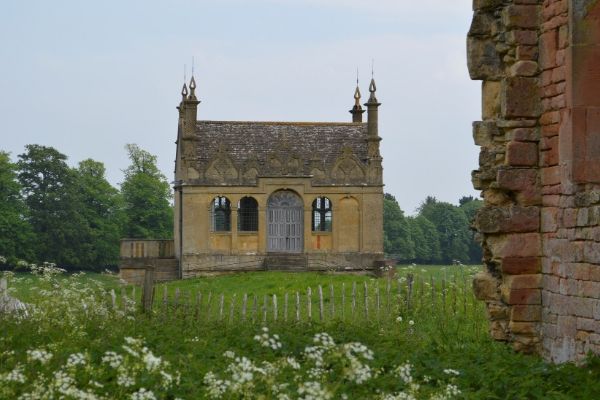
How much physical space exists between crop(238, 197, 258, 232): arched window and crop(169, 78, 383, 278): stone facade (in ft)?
0.14

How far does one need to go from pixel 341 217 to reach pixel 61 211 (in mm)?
27182

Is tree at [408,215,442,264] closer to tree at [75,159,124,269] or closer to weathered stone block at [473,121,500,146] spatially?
tree at [75,159,124,269]

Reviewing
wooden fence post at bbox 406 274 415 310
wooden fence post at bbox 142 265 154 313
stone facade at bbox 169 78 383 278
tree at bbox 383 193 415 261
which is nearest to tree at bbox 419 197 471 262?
tree at bbox 383 193 415 261

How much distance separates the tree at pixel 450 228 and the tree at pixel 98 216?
31.3m

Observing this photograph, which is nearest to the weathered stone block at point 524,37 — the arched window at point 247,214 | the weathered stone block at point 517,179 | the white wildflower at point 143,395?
the weathered stone block at point 517,179

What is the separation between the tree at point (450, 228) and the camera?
9488cm

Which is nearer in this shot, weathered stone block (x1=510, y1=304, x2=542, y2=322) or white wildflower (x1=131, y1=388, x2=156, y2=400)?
white wildflower (x1=131, y1=388, x2=156, y2=400)

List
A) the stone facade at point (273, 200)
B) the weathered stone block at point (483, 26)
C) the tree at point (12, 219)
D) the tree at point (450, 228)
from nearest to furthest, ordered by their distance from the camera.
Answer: the weathered stone block at point (483, 26), the stone facade at point (273, 200), the tree at point (12, 219), the tree at point (450, 228)

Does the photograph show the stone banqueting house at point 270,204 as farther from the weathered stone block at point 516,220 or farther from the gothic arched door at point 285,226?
the weathered stone block at point 516,220

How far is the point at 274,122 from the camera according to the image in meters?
50.3

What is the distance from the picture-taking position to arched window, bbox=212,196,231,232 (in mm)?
48500

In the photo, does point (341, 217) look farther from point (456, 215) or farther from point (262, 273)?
point (456, 215)

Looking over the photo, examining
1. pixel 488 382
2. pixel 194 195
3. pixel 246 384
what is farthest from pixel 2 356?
pixel 194 195

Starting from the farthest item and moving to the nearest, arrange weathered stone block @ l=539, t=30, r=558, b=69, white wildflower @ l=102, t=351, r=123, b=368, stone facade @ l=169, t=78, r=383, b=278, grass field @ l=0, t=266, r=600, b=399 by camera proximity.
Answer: stone facade @ l=169, t=78, r=383, b=278 < weathered stone block @ l=539, t=30, r=558, b=69 < grass field @ l=0, t=266, r=600, b=399 < white wildflower @ l=102, t=351, r=123, b=368
